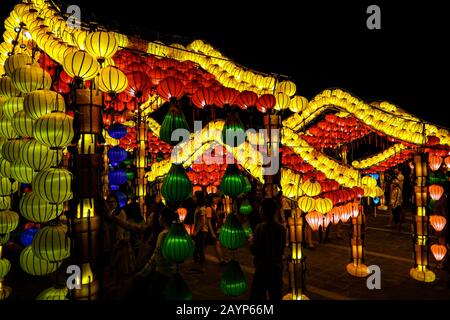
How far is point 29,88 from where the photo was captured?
14.1 feet

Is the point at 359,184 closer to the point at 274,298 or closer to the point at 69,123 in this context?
the point at 274,298

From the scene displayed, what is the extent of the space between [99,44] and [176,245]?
268cm

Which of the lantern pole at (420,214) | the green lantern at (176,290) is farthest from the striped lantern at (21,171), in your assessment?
the lantern pole at (420,214)

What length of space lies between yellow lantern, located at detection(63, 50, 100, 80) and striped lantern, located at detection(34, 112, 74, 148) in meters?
0.52

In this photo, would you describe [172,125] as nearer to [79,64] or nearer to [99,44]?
[79,64]

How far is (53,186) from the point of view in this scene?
137 inches

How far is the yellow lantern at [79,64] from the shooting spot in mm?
3633

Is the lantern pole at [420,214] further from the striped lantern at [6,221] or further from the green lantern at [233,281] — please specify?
the striped lantern at [6,221]

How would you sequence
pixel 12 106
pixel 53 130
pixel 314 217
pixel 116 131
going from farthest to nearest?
pixel 116 131, pixel 314 217, pixel 12 106, pixel 53 130

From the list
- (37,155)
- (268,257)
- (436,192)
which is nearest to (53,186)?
(37,155)

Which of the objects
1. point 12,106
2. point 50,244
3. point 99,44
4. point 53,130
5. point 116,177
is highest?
point 99,44

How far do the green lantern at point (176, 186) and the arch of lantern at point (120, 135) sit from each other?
0.01 m

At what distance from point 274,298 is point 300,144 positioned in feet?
16.0

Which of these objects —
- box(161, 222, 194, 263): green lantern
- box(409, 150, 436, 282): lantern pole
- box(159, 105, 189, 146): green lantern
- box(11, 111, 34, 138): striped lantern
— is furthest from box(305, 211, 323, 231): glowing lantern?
box(11, 111, 34, 138): striped lantern
